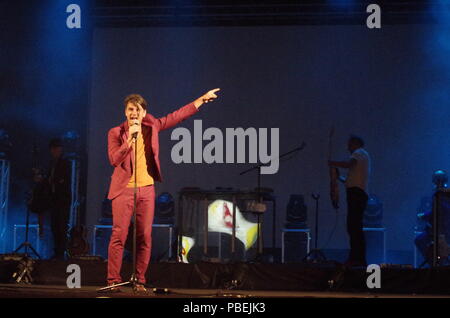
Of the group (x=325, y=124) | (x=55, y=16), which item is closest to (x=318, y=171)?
(x=325, y=124)

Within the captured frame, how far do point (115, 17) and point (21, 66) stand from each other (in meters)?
1.87

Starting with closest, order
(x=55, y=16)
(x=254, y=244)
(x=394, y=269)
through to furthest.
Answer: (x=394, y=269)
(x=254, y=244)
(x=55, y=16)

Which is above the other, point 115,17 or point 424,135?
point 115,17

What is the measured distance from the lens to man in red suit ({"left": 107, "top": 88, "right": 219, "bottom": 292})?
650cm

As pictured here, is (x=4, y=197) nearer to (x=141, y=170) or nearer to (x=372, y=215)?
(x=141, y=170)

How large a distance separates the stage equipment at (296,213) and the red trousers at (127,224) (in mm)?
5192

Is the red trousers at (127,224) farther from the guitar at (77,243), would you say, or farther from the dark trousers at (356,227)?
the dark trousers at (356,227)

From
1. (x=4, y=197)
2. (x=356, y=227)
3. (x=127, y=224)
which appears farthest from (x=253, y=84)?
(x=127, y=224)

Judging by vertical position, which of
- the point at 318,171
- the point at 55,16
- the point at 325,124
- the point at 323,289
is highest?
the point at 55,16

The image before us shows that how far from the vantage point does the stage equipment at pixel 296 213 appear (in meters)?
11.6

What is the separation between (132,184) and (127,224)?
38cm

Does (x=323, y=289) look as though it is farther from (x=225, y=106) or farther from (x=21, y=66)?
(x=21, y=66)

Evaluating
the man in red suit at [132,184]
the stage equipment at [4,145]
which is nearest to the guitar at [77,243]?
the stage equipment at [4,145]

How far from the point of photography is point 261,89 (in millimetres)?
12422
